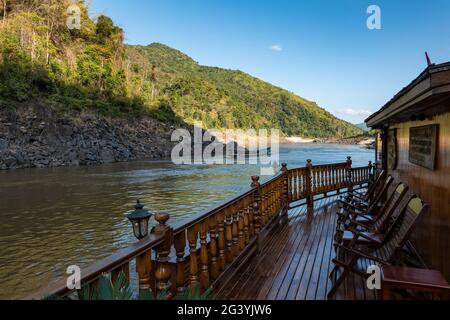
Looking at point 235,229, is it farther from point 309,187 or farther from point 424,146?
point 309,187

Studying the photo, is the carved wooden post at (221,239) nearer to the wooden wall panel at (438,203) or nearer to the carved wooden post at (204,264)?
the carved wooden post at (204,264)

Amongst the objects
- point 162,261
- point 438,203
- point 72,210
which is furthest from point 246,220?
point 72,210

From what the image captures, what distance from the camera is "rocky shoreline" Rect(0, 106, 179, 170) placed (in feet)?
81.5

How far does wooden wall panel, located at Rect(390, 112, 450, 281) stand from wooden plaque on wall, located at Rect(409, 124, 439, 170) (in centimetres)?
7

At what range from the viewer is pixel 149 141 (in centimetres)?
3794

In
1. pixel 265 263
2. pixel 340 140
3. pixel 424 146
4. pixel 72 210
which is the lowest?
pixel 72 210

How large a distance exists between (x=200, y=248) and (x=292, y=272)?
1.53 meters

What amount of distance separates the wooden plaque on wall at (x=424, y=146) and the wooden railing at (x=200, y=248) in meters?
2.13

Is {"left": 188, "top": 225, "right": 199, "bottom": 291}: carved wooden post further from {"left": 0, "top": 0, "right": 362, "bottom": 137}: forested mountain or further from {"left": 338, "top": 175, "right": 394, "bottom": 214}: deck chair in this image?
{"left": 0, "top": 0, "right": 362, "bottom": 137}: forested mountain

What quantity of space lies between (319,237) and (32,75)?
33609 millimetres

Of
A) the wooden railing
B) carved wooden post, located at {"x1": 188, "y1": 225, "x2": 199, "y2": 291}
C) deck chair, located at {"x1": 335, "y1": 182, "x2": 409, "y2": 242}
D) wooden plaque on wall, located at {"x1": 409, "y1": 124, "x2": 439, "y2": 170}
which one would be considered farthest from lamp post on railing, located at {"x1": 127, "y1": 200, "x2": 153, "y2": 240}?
wooden plaque on wall, located at {"x1": 409, "y1": 124, "x2": 439, "y2": 170}

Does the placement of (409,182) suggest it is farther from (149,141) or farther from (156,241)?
(149,141)

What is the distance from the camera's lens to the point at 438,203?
3273 millimetres

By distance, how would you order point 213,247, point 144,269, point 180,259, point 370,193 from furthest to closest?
point 370,193 → point 213,247 → point 180,259 → point 144,269
